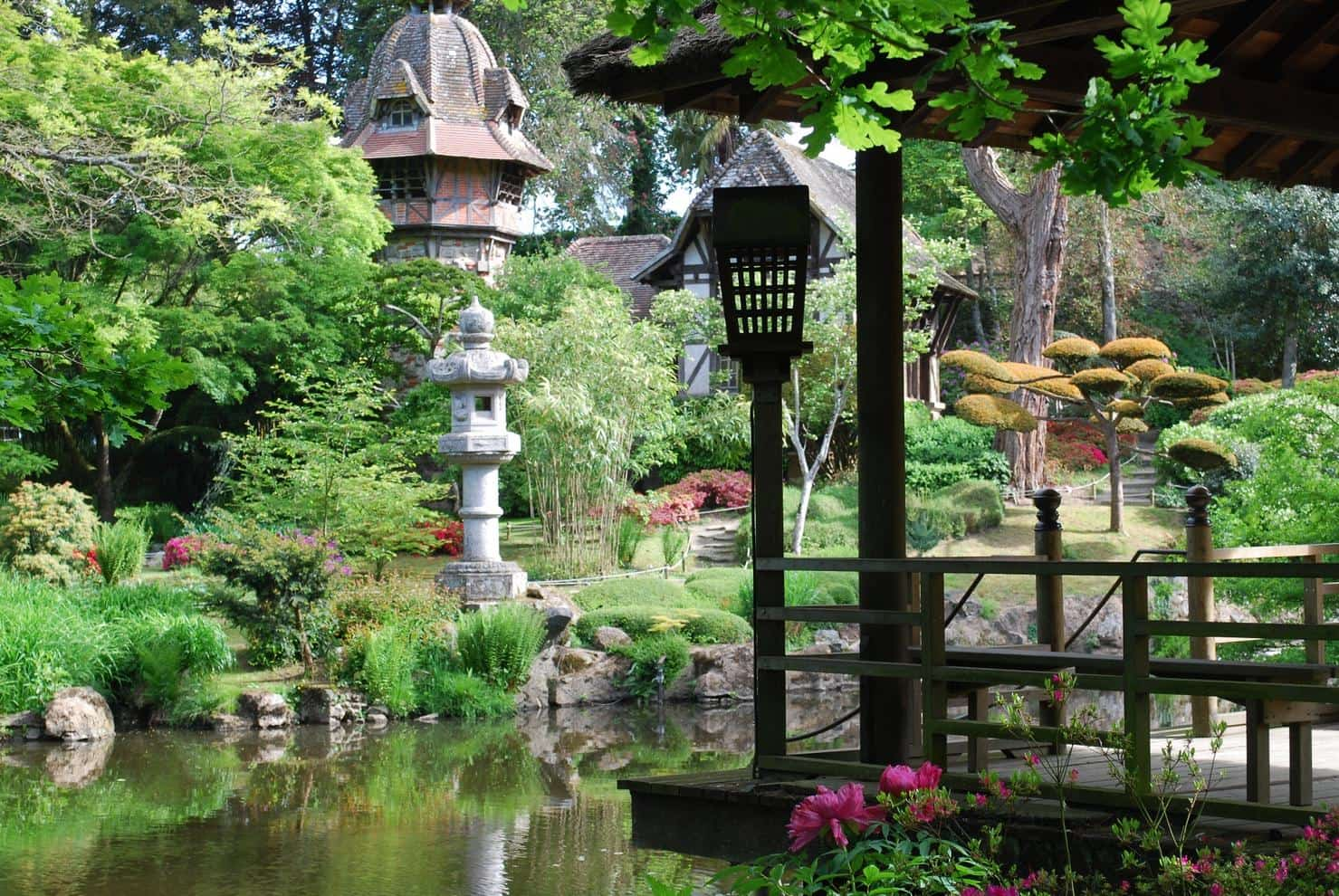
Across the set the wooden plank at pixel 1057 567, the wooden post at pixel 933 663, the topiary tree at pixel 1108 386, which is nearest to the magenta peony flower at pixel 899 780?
the wooden plank at pixel 1057 567

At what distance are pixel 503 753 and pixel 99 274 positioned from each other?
1167 cm

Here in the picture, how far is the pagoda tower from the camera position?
2822cm

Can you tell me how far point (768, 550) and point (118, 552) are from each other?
12490 millimetres

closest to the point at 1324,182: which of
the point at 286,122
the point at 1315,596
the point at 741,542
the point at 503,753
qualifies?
the point at 1315,596

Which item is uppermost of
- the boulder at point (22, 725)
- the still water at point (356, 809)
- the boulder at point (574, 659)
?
the boulder at point (574, 659)

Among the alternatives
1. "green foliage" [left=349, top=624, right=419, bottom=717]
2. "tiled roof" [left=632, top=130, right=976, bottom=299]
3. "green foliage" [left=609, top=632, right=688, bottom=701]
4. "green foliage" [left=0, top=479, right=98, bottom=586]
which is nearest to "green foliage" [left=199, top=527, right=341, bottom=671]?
"green foliage" [left=349, top=624, right=419, bottom=717]

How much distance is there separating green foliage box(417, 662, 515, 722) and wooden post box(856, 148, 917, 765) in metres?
8.44

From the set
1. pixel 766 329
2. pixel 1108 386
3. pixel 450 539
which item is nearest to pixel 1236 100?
pixel 766 329

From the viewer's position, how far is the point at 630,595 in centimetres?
1591

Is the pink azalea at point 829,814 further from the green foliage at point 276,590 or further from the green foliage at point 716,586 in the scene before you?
the green foliage at point 716,586

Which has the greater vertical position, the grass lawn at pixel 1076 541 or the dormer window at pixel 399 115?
the dormer window at pixel 399 115

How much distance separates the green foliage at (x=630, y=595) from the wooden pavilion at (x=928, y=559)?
9792 mm

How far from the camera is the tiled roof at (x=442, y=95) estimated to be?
92.2 feet

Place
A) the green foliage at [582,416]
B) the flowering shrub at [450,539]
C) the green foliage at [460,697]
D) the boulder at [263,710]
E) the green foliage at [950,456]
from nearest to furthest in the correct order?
the boulder at [263,710] < the green foliage at [460,697] < the green foliage at [582,416] < the flowering shrub at [450,539] < the green foliage at [950,456]
